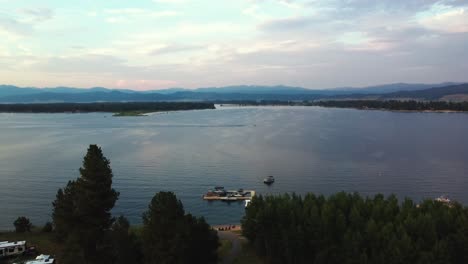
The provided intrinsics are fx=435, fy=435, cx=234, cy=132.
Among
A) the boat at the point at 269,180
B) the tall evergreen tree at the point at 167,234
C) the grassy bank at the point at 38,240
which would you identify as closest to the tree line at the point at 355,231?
the tall evergreen tree at the point at 167,234

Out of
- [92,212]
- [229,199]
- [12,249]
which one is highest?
[92,212]

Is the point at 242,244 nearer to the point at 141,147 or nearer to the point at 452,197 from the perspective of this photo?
the point at 452,197

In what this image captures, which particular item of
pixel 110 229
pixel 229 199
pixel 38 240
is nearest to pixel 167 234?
pixel 110 229

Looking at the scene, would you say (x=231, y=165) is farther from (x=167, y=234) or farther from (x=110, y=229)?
(x=167, y=234)

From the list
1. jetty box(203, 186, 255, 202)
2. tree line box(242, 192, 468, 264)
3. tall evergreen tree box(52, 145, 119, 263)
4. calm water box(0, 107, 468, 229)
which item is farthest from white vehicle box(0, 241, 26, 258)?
jetty box(203, 186, 255, 202)

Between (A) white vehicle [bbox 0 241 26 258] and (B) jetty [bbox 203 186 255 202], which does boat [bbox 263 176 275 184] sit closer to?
(B) jetty [bbox 203 186 255 202]

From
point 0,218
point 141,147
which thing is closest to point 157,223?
point 0,218
